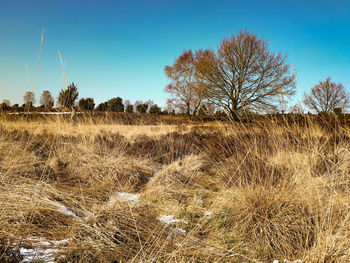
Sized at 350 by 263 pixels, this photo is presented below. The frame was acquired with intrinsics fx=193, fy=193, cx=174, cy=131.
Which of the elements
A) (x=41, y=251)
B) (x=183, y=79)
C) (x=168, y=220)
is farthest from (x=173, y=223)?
(x=183, y=79)

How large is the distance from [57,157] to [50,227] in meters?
2.14

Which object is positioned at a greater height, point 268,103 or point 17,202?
point 268,103

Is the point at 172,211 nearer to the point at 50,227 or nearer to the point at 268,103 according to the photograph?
the point at 50,227

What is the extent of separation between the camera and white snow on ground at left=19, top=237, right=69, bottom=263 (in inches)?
47.1

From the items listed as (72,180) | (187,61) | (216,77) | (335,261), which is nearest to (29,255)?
(72,180)

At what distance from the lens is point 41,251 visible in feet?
4.16

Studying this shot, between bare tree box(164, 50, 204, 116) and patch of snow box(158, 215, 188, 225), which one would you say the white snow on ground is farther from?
bare tree box(164, 50, 204, 116)

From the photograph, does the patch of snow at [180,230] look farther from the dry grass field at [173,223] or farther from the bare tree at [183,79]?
the bare tree at [183,79]

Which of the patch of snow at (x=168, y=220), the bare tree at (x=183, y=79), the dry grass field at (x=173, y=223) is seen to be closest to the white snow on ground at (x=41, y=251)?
the dry grass field at (x=173, y=223)

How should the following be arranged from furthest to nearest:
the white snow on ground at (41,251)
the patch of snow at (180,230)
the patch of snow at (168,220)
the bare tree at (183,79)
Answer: the bare tree at (183,79) < the patch of snow at (168,220) < the patch of snow at (180,230) < the white snow on ground at (41,251)

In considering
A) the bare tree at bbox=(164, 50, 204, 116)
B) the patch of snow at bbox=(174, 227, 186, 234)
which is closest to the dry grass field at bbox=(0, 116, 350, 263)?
the patch of snow at bbox=(174, 227, 186, 234)

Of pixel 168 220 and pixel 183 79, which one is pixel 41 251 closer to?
pixel 168 220

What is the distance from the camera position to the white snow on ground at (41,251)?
1197 mm

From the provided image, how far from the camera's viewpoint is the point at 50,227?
5.05ft
